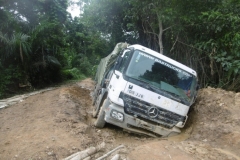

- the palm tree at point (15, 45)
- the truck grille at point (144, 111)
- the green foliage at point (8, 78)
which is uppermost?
the truck grille at point (144, 111)

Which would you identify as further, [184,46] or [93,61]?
[93,61]

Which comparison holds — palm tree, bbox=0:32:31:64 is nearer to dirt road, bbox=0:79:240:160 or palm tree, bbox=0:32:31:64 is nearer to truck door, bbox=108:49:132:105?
dirt road, bbox=0:79:240:160

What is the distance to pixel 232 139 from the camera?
5176 mm

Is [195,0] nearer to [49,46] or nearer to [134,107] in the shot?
[134,107]

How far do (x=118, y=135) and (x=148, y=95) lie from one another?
1300mm

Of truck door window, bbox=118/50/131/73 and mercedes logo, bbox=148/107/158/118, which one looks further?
truck door window, bbox=118/50/131/73

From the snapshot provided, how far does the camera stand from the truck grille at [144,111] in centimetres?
530

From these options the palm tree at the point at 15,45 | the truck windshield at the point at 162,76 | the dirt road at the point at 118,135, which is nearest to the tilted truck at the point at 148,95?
the truck windshield at the point at 162,76

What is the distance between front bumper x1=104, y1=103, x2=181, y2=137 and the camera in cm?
532

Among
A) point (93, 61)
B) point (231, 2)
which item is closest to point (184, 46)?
point (231, 2)

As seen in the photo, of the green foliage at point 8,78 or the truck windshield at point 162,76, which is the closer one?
the truck windshield at point 162,76

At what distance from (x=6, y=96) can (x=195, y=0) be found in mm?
9216

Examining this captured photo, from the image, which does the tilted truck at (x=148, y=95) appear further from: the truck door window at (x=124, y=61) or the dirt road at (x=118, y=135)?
the dirt road at (x=118, y=135)

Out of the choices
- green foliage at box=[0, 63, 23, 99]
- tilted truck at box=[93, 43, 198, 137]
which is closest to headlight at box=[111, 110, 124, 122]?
tilted truck at box=[93, 43, 198, 137]
